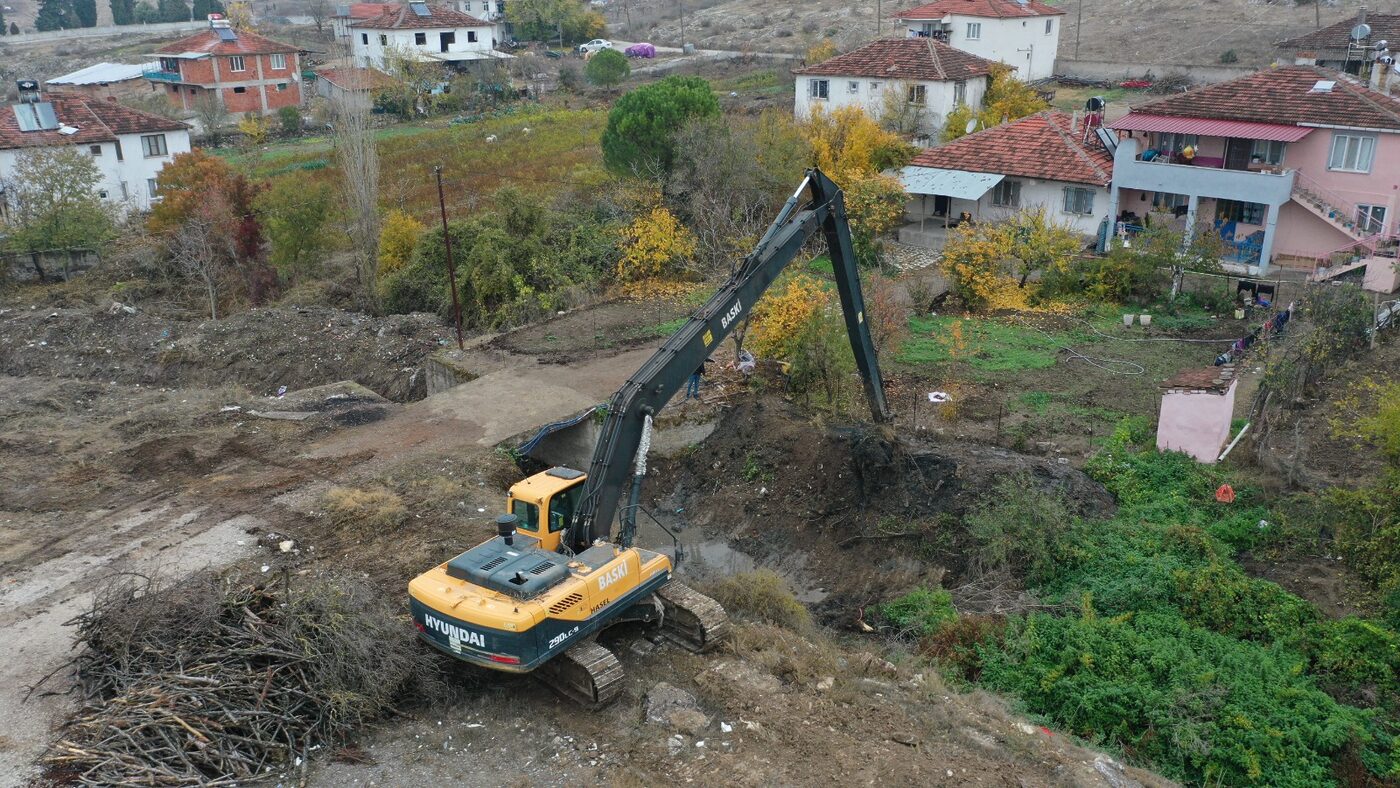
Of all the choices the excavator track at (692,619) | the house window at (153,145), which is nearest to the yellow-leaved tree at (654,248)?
the excavator track at (692,619)

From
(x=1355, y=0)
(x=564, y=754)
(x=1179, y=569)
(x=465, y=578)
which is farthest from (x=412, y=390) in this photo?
(x=1355, y=0)

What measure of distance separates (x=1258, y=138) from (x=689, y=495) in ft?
61.1

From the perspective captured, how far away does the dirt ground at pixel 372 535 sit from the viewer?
10.9 meters

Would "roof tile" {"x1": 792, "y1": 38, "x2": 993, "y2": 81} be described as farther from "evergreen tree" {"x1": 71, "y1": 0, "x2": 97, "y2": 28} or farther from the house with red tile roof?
"evergreen tree" {"x1": 71, "y1": 0, "x2": 97, "y2": 28}

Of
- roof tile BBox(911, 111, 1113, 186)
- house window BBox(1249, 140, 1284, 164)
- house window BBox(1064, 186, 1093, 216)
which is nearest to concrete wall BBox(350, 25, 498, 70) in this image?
roof tile BBox(911, 111, 1113, 186)

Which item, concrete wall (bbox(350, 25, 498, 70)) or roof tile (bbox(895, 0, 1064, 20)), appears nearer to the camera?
roof tile (bbox(895, 0, 1064, 20))

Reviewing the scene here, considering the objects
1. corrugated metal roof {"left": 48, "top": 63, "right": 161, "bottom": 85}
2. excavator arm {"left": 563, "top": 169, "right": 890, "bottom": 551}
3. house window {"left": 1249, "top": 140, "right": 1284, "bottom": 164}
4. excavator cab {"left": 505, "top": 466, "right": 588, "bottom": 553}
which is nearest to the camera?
excavator arm {"left": 563, "top": 169, "right": 890, "bottom": 551}

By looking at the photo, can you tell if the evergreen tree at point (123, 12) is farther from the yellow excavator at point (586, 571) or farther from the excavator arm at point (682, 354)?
the yellow excavator at point (586, 571)

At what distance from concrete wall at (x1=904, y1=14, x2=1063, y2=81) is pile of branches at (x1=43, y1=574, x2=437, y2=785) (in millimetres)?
42190

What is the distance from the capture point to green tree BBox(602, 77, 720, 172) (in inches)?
1225

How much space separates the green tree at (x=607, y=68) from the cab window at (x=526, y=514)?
48937 mm

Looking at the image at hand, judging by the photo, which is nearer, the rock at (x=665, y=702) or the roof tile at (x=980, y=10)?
the rock at (x=665, y=702)

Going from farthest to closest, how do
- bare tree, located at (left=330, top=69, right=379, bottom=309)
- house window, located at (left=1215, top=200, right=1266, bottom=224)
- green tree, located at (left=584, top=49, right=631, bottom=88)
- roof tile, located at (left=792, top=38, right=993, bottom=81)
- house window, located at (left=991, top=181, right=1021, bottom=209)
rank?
green tree, located at (left=584, top=49, right=631, bottom=88), roof tile, located at (left=792, top=38, right=993, bottom=81), house window, located at (left=991, top=181, right=1021, bottom=209), bare tree, located at (left=330, top=69, right=379, bottom=309), house window, located at (left=1215, top=200, right=1266, bottom=224)

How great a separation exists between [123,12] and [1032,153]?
89564mm
